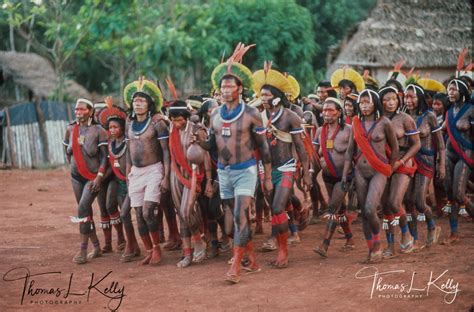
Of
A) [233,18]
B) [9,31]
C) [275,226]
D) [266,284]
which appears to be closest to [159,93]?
Result: [275,226]

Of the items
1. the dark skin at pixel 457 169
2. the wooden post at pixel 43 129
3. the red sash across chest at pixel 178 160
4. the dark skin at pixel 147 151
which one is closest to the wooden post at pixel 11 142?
the wooden post at pixel 43 129

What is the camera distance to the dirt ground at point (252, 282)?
21.1ft

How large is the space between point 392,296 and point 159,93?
3748mm

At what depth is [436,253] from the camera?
814 cm

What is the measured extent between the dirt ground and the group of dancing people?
0.27 meters

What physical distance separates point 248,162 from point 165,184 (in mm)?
1258

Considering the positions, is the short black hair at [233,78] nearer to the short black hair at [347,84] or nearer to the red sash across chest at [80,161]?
the red sash across chest at [80,161]

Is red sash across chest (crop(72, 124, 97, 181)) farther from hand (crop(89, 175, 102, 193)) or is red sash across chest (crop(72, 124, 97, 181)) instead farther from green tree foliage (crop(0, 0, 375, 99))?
green tree foliage (crop(0, 0, 375, 99))

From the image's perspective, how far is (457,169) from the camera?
8.94 m

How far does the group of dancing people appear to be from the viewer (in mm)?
7605

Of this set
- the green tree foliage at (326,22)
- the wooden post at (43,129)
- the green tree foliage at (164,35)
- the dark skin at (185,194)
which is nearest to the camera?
the dark skin at (185,194)

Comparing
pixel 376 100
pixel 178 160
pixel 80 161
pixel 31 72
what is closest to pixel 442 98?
pixel 376 100

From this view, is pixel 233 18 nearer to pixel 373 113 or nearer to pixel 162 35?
pixel 162 35

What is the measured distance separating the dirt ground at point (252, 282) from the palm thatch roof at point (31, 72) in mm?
11886
